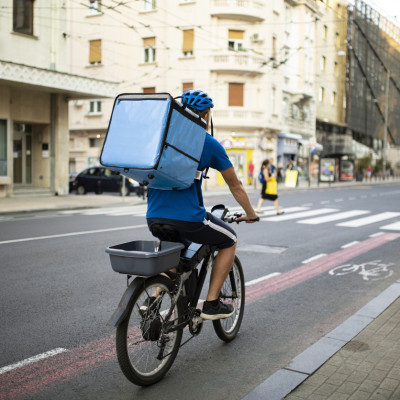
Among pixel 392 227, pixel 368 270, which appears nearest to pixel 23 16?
pixel 392 227

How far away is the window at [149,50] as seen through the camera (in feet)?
132

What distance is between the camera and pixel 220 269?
13.4ft

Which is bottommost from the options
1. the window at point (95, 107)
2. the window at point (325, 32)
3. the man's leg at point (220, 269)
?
the man's leg at point (220, 269)

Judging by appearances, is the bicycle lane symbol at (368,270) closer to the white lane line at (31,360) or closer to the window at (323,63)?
the white lane line at (31,360)

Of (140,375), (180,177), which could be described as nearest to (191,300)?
(140,375)

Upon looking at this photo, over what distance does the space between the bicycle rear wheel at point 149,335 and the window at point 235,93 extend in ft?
117

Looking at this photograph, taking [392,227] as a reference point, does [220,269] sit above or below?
above

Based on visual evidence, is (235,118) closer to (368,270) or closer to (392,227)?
(392,227)

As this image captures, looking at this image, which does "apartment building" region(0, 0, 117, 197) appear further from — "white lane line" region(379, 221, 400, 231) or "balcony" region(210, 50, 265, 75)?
"balcony" region(210, 50, 265, 75)

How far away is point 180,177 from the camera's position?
3.39m

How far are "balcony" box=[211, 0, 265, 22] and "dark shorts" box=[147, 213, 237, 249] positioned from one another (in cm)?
3555

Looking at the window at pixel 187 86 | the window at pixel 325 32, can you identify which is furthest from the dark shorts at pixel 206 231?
the window at pixel 325 32

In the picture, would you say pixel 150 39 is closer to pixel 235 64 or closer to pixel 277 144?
pixel 235 64

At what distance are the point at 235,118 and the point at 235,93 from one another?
5.94ft
